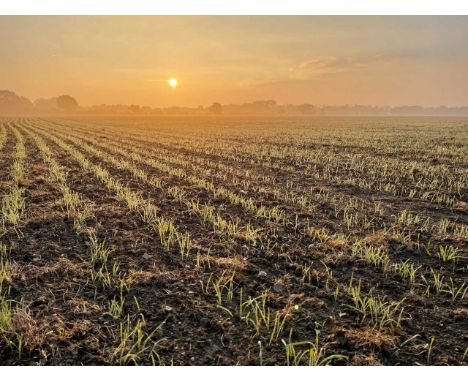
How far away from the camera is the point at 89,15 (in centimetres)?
711

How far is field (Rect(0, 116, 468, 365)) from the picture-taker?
3.05 meters

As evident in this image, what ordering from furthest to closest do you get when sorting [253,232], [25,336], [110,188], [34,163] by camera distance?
[34,163] < [110,188] < [253,232] < [25,336]

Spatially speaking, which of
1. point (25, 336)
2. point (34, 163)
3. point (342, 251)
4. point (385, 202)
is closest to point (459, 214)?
point (385, 202)
